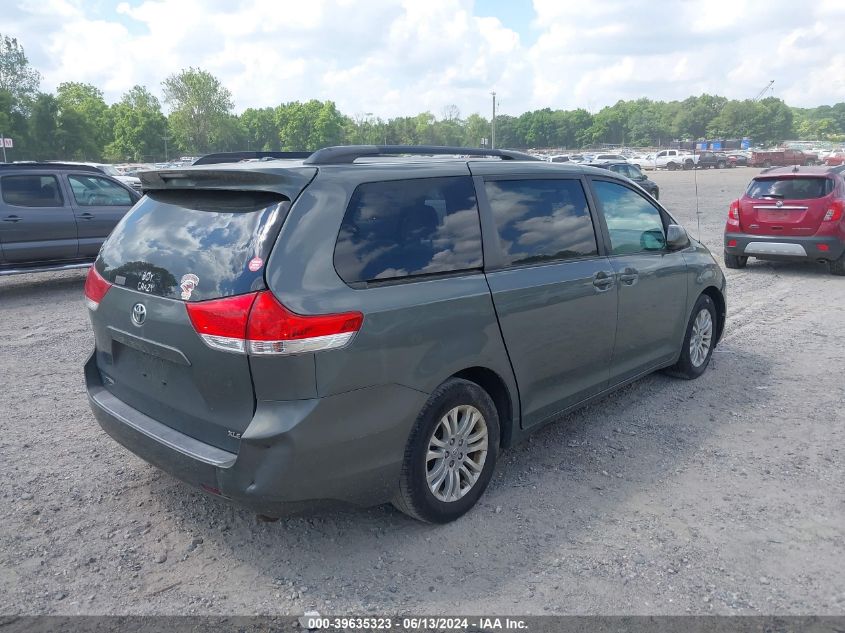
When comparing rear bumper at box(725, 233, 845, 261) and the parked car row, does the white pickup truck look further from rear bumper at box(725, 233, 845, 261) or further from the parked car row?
the parked car row

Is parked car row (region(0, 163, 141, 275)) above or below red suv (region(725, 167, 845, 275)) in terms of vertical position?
above

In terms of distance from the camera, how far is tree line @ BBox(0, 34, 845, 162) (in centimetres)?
7600

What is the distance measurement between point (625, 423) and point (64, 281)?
9.31 metres

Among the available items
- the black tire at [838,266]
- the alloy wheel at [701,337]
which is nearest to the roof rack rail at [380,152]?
the alloy wheel at [701,337]

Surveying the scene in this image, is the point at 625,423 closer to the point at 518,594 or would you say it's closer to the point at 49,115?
the point at 518,594

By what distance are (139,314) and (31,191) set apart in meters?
8.06

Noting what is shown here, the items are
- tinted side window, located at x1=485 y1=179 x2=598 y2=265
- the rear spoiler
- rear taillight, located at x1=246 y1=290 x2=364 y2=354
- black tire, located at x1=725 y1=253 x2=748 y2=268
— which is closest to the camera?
rear taillight, located at x1=246 y1=290 x2=364 y2=354

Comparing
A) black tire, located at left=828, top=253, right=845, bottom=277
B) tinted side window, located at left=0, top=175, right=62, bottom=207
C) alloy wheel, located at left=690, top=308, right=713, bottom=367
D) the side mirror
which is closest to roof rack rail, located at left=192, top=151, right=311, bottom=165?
the side mirror

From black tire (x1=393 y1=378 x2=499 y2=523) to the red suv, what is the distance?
29.1ft

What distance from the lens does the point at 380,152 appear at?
370 cm

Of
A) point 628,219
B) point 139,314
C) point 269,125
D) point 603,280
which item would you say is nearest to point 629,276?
point 603,280

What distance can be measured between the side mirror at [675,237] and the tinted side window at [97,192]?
28.3ft

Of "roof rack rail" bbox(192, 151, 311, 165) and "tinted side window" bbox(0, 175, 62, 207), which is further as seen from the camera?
"tinted side window" bbox(0, 175, 62, 207)

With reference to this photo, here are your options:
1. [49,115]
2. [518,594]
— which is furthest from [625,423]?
[49,115]
